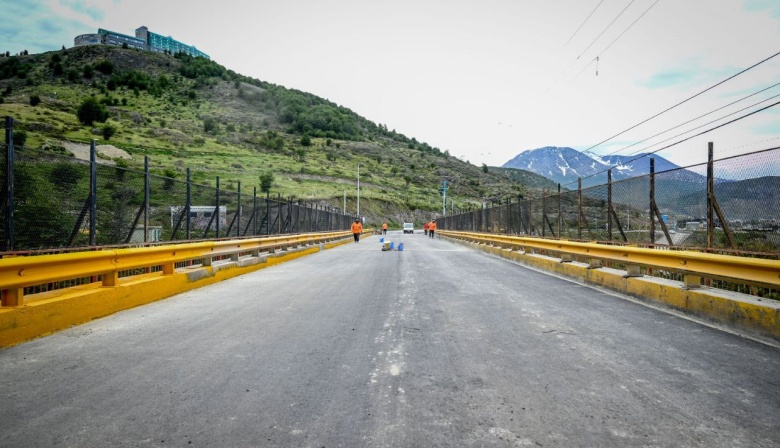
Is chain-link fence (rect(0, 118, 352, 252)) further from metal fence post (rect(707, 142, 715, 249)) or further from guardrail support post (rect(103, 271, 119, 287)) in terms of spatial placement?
metal fence post (rect(707, 142, 715, 249))

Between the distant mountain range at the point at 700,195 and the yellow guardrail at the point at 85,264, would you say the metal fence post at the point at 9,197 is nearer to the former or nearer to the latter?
the yellow guardrail at the point at 85,264

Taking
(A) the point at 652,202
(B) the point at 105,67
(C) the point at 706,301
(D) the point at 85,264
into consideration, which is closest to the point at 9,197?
(D) the point at 85,264

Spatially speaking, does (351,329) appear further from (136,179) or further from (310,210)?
(310,210)

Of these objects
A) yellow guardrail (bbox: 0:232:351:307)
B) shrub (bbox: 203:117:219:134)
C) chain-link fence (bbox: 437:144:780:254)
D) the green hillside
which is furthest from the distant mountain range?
shrub (bbox: 203:117:219:134)

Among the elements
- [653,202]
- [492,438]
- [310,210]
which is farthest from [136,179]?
[310,210]

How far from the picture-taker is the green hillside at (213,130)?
242 ft

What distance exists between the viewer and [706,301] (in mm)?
6324

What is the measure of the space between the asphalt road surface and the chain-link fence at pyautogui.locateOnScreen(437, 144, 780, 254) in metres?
2.44

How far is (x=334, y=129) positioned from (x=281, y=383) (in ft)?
550

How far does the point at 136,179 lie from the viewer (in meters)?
11.3

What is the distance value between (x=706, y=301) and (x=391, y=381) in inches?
Answer: 205

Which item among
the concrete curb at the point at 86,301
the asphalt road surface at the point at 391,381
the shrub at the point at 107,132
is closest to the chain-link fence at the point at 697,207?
the asphalt road surface at the point at 391,381

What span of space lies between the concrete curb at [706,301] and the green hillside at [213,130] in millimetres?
51997

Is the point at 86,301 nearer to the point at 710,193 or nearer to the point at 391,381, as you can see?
the point at 391,381
